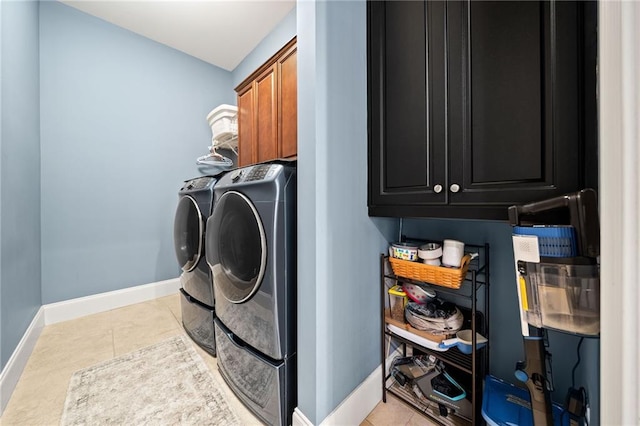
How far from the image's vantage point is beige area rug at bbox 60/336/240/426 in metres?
1.07

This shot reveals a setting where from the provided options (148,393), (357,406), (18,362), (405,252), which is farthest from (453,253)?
(18,362)

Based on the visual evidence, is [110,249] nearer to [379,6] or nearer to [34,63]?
[34,63]

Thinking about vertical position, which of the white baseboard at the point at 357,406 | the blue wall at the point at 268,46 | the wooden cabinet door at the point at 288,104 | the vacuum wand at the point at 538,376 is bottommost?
the white baseboard at the point at 357,406

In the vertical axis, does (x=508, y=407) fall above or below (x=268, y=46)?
below

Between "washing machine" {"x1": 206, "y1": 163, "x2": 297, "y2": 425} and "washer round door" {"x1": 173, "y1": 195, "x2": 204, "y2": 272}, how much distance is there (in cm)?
48

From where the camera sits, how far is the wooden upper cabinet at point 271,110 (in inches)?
56.6

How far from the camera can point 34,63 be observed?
1.77m

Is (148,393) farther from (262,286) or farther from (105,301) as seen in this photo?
(105,301)

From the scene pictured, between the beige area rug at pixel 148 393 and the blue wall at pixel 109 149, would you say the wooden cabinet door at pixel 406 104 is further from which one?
the blue wall at pixel 109 149

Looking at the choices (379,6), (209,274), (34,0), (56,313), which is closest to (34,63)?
(34,0)

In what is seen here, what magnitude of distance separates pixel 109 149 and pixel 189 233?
54.3 inches

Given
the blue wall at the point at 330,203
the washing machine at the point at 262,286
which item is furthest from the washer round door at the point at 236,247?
the blue wall at the point at 330,203

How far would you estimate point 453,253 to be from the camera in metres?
0.97
